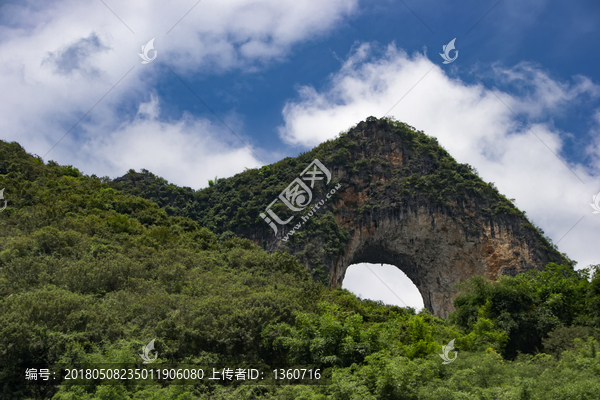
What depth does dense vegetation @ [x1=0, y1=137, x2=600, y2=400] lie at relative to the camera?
11078 mm

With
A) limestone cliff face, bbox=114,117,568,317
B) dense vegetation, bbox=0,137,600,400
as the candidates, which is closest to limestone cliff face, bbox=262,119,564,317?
limestone cliff face, bbox=114,117,568,317

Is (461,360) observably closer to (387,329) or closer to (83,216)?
(387,329)

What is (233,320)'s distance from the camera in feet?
48.2

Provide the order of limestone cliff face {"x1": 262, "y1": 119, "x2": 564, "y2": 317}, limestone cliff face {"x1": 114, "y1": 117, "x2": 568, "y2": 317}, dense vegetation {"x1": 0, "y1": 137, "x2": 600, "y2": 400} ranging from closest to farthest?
dense vegetation {"x1": 0, "y1": 137, "x2": 600, "y2": 400}, limestone cliff face {"x1": 114, "y1": 117, "x2": 568, "y2": 317}, limestone cliff face {"x1": 262, "y1": 119, "x2": 564, "y2": 317}

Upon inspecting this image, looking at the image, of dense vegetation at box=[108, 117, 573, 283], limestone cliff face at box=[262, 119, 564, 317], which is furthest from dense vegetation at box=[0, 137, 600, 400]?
limestone cliff face at box=[262, 119, 564, 317]

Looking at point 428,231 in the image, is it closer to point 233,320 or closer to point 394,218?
point 394,218

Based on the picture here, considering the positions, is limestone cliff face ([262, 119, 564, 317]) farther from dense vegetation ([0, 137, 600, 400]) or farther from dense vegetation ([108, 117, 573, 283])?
dense vegetation ([0, 137, 600, 400])

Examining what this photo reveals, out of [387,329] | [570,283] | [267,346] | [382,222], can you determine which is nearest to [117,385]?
[267,346]

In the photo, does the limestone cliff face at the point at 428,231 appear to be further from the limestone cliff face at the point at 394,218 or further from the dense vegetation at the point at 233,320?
the dense vegetation at the point at 233,320

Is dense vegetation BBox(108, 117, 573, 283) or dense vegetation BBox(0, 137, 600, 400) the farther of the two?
dense vegetation BBox(108, 117, 573, 283)

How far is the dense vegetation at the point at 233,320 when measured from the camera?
11078 mm

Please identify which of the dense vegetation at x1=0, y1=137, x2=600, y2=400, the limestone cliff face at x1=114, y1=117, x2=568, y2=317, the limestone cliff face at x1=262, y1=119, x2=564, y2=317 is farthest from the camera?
the limestone cliff face at x1=262, y1=119, x2=564, y2=317

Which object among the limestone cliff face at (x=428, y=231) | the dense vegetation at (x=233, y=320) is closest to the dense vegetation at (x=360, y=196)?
the limestone cliff face at (x=428, y=231)

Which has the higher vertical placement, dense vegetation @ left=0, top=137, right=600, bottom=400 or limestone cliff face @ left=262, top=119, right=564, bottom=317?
limestone cliff face @ left=262, top=119, right=564, bottom=317
